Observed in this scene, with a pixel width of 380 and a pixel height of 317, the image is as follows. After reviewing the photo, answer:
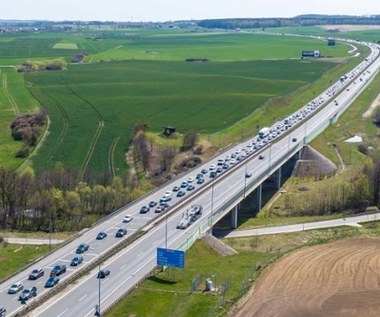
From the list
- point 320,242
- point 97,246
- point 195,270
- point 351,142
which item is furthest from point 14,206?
point 351,142

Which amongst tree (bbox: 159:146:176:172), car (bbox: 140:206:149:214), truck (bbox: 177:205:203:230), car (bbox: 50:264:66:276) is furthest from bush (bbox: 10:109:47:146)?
car (bbox: 50:264:66:276)

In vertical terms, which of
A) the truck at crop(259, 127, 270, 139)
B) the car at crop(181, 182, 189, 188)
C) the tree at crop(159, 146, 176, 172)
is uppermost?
A: the truck at crop(259, 127, 270, 139)

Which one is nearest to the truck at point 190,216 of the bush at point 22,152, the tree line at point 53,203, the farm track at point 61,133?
the tree line at point 53,203

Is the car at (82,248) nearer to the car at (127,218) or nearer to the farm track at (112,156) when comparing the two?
the car at (127,218)

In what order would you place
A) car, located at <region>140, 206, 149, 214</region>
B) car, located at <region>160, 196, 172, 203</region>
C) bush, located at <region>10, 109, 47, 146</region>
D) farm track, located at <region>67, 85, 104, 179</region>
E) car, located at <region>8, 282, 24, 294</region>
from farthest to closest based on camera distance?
bush, located at <region>10, 109, 47, 146</region> < farm track, located at <region>67, 85, 104, 179</region> < car, located at <region>160, 196, 172, 203</region> < car, located at <region>140, 206, 149, 214</region> < car, located at <region>8, 282, 24, 294</region>

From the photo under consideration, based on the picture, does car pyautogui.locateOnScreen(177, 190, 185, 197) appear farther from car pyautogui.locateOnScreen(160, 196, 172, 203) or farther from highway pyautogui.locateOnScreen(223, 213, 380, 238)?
highway pyautogui.locateOnScreen(223, 213, 380, 238)

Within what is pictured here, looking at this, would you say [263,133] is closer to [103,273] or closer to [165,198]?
[165,198]

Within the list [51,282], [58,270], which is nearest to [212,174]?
[58,270]
